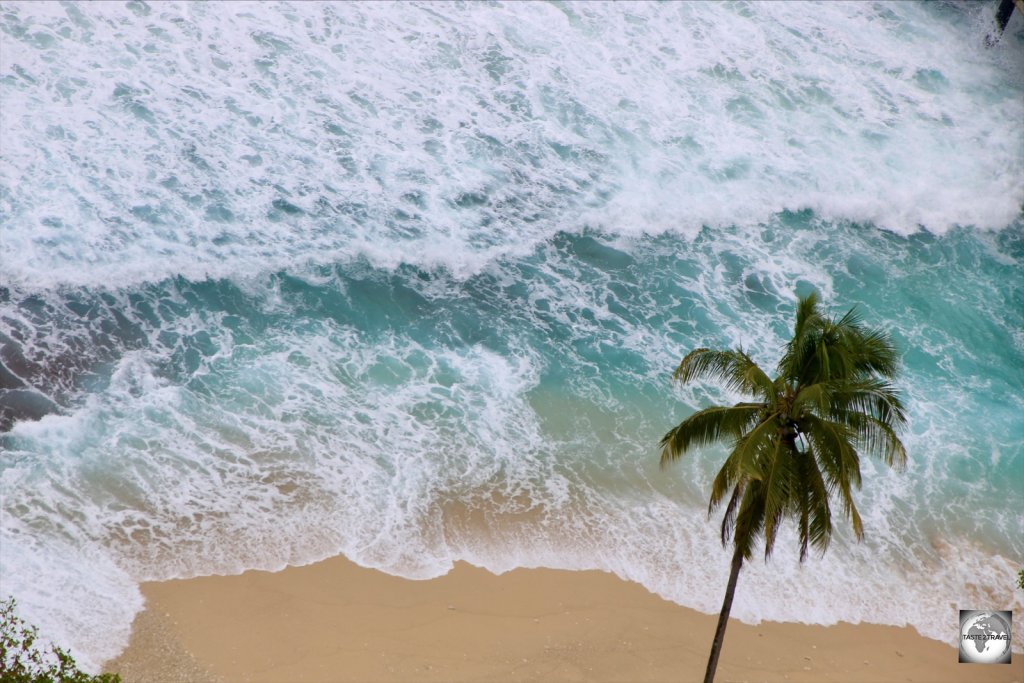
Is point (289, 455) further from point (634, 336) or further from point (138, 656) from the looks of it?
point (634, 336)

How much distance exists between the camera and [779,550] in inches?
926

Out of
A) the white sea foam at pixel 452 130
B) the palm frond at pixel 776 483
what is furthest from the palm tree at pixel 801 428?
the white sea foam at pixel 452 130

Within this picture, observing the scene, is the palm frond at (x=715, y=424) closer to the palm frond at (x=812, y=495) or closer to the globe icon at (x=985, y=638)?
the palm frond at (x=812, y=495)

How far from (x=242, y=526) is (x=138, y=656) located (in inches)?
142

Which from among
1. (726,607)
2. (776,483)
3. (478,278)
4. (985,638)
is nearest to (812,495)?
(776,483)

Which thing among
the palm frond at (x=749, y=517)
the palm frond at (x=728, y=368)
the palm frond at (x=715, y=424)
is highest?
the palm frond at (x=728, y=368)

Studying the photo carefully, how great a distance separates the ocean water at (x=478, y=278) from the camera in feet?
74.8

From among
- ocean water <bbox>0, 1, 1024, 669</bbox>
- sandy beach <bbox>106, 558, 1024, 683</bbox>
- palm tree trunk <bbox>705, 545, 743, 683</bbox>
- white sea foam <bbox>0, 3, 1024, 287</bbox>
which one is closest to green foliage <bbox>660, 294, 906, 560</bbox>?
palm tree trunk <bbox>705, 545, 743, 683</bbox>

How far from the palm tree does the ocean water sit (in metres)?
6.94

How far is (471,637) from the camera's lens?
20344 mm

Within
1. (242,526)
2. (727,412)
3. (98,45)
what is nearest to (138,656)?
(242,526)

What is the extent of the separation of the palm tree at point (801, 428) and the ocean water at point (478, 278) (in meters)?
6.94

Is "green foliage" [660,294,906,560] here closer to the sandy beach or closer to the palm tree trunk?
the palm tree trunk

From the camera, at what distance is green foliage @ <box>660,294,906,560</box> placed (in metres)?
15.2
